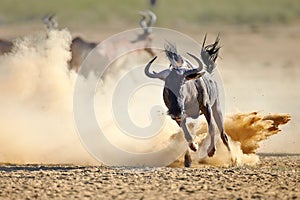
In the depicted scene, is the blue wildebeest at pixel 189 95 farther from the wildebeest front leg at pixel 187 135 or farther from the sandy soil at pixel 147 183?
the sandy soil at pixel 147 183

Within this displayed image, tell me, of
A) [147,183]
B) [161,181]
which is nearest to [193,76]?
[161,181]

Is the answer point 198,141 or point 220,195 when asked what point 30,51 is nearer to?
point 198,141

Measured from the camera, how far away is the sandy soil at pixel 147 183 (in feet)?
31.5

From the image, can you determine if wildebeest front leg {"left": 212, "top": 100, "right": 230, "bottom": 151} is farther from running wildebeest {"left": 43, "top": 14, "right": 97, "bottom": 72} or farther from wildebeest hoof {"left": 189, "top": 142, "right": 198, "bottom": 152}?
running wildebeest {"left": 43, "top": 14, "right": 97, "bottom": 72}

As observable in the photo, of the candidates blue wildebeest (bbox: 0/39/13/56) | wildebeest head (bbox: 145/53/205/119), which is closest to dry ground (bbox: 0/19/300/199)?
wildebeest head (bbox: 145/53/205/119)

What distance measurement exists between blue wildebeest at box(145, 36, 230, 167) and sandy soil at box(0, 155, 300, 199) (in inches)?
39.8

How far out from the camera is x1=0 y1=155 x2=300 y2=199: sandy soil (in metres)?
9.60

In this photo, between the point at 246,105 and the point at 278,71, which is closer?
the point at 246,105

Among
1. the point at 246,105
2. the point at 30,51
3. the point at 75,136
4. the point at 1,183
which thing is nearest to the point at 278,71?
the point at 246,105

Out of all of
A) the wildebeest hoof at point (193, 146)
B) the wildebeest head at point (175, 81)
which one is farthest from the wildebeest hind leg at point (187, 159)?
the wildebeest head at point (175, 81)

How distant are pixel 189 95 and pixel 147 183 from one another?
9.04 feet

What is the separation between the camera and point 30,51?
18703 millimetres

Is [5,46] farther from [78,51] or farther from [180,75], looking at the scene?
[180,75]

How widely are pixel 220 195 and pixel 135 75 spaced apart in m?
13.4
